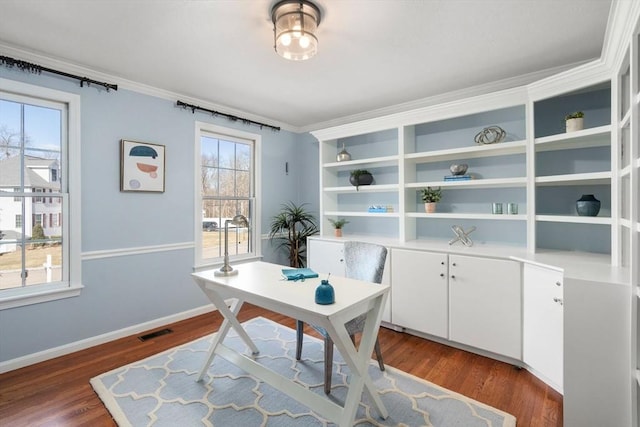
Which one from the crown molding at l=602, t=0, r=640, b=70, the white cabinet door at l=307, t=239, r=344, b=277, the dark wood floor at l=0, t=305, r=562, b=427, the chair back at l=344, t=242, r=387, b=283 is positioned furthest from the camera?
the white cabinet door at l=307, t=239, r=344, b=277

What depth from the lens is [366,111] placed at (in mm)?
4047

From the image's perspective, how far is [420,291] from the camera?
2975mm

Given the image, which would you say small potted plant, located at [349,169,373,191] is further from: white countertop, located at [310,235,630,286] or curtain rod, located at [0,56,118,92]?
curtain rod, located at [0,56,118,92]

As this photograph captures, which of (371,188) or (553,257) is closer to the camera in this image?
(553,257)

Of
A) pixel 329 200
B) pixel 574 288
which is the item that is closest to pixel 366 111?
pixel 329 200

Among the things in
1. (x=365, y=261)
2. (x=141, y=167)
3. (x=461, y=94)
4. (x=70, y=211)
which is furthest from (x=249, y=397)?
(x=461, y=94)

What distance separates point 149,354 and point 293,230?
223cm

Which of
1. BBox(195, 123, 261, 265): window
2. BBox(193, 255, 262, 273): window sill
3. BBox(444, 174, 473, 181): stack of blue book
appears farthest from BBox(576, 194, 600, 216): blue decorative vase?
BBox(193, 255, 262, 273): window sill

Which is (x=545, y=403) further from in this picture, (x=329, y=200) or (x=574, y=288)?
(x=329, y=200)

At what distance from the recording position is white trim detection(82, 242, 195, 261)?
2.87 m

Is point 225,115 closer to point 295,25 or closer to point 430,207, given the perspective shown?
point 295,25

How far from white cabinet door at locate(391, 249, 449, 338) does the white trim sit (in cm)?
235

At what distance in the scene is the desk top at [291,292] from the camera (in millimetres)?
1614

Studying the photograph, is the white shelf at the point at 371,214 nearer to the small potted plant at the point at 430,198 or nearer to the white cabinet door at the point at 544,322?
the small potted plant at the point at 430,198
